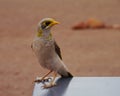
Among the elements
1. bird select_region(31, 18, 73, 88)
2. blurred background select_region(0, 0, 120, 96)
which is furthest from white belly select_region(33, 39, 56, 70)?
blurred background select_region(0, 0, 120, 96)

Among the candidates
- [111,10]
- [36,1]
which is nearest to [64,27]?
[111,10]

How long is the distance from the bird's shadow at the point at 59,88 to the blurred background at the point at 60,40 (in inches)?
123

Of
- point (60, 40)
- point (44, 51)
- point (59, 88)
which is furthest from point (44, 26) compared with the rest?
point (60, 40)

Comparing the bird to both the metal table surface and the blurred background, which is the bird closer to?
the metal table surface

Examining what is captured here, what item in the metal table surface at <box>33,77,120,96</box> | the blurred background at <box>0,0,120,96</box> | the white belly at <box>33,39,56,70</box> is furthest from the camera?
the blurred background at <box>0,0,120,96</box>

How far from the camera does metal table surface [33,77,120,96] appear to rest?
3.53 metres

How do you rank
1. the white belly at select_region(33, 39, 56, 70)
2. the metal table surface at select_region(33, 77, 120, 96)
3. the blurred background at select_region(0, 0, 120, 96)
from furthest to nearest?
the blurred background at select_region(0, 0, 120, 96) → the white belly at select_region(33, 39, 56, 70) → the metal table surface at select_region(33, 77, 120, 96)

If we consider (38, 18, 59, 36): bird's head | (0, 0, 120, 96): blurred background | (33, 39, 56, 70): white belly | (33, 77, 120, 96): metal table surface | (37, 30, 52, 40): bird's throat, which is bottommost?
(0, 0, 120, 96): blurred background

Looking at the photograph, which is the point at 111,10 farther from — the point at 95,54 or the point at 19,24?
the point at 95,54

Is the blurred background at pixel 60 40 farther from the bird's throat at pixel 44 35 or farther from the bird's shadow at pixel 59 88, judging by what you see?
the bird's throat at pixel 44 35

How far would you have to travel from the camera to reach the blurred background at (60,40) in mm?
8031

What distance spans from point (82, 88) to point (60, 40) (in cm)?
696

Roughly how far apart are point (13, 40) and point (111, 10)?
4.33 metres

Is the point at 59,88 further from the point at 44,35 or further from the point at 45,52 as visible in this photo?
the point at 44,35
